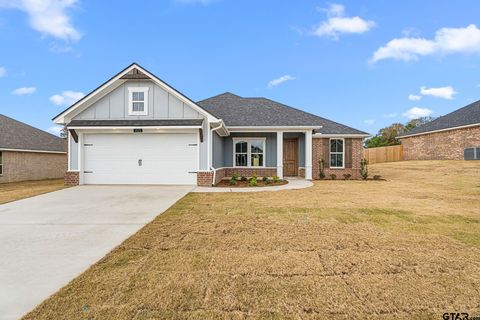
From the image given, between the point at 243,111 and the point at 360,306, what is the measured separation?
14.6 m

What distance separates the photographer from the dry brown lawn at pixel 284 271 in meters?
2.33

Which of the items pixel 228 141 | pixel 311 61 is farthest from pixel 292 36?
pixel 228 141

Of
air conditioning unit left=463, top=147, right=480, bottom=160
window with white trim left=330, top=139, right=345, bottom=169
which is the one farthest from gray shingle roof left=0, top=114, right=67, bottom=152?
air conditioning unit left=463, top=147, right=480, bottom=160

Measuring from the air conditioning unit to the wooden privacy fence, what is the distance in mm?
7961

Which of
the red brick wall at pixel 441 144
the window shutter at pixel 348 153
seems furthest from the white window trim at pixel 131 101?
the red brick wall at pixel 441 144

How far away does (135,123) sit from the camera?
11.6 meters

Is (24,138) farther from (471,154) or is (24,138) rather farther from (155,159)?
(471,154)

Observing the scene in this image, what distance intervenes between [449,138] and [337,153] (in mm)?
15819

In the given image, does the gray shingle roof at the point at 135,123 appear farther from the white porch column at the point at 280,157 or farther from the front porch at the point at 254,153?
the white porch column at the point at 280,157

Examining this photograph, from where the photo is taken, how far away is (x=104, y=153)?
39.9ft

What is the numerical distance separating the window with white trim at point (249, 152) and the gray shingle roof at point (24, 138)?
14038 mm

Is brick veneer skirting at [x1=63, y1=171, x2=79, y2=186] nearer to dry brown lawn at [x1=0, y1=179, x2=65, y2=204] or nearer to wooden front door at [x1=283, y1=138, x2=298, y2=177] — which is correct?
dry brown lawn at [x1=0, y1=179, x2=65, y2=204]

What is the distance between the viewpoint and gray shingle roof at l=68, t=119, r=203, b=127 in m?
11.5

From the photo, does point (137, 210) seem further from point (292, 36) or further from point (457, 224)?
point (292, 36)
